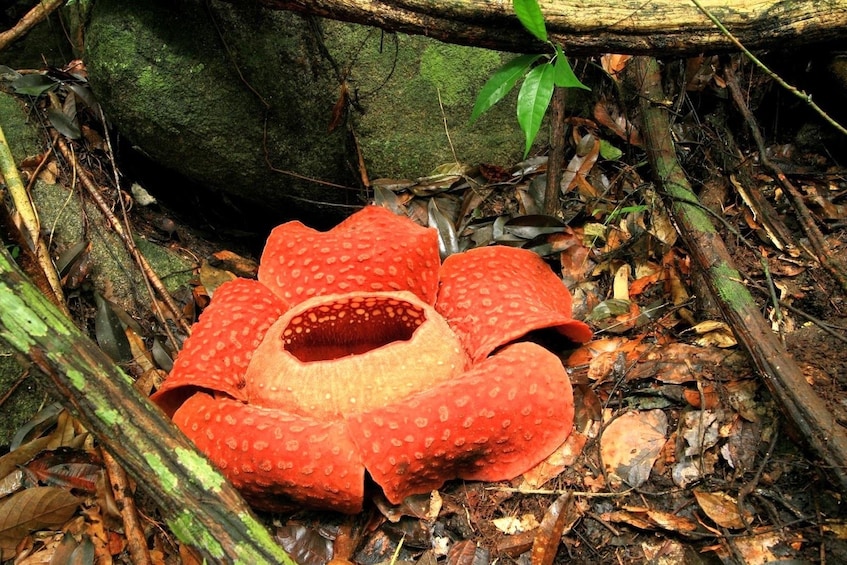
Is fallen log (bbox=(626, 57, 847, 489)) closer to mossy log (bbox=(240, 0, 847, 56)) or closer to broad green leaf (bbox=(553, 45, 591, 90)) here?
mossy log (bbox=(240, 0, 847, 56))

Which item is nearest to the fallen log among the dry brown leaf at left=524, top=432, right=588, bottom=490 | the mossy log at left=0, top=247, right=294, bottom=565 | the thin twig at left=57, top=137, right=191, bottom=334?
the dry brown leaf at left=524, top=432, right=588, bottom=490

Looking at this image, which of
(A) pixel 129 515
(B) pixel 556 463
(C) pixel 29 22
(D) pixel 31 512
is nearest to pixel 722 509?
(B) pixel 556 463

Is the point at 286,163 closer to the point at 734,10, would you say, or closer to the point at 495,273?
the point at 495,273

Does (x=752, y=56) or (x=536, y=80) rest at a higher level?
(x=536, y=80)

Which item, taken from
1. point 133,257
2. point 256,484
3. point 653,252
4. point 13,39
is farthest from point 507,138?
point 13,39

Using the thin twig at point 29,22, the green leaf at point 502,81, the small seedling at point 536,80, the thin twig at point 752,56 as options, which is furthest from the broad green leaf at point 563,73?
the thin twig at point 29,22

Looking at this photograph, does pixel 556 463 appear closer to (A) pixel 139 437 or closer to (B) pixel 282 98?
(A) pixel 139 437
